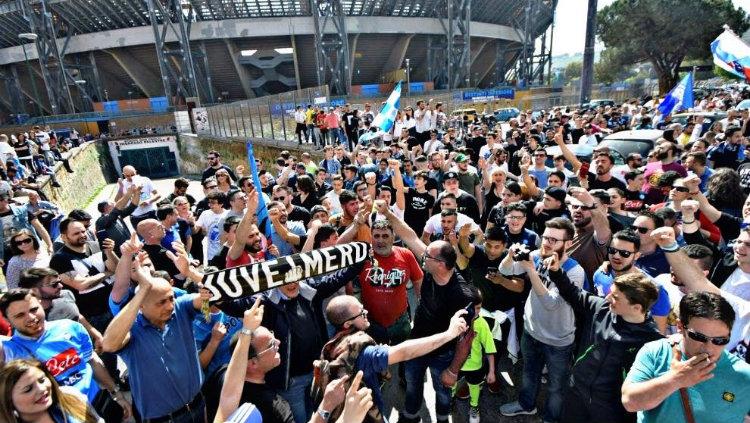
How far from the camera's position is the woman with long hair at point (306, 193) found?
641 centimetres

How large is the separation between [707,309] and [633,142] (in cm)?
836

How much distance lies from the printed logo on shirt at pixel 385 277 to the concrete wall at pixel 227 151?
10172 millimetres

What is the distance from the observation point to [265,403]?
7.96ft

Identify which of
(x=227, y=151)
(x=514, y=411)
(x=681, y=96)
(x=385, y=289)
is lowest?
(x=514, y=411)

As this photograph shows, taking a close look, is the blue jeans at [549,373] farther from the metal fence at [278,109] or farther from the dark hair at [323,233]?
the metal fence at [278,109]

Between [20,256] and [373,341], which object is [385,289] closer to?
[373,341]

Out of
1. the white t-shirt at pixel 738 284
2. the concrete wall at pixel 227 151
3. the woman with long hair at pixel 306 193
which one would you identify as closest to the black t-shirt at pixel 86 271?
the woman with long hair at pixel 306 193

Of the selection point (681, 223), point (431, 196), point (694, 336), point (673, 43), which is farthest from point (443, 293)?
point (673, 43)

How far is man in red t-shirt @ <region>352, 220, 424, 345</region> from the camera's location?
3645 millimetres

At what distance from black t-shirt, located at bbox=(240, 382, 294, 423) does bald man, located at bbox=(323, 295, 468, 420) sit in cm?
49

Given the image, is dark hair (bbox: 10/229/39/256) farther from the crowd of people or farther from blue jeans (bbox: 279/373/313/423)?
blue jeans (bbox: 279/373/313/423)

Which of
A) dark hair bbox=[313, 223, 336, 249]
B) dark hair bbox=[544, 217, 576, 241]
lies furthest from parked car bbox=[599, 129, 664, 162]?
dark hair bbox=[313, 223, 336, 249]

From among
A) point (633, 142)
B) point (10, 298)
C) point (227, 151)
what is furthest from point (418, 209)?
point (227, 151)

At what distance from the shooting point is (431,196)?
19.6 ft
